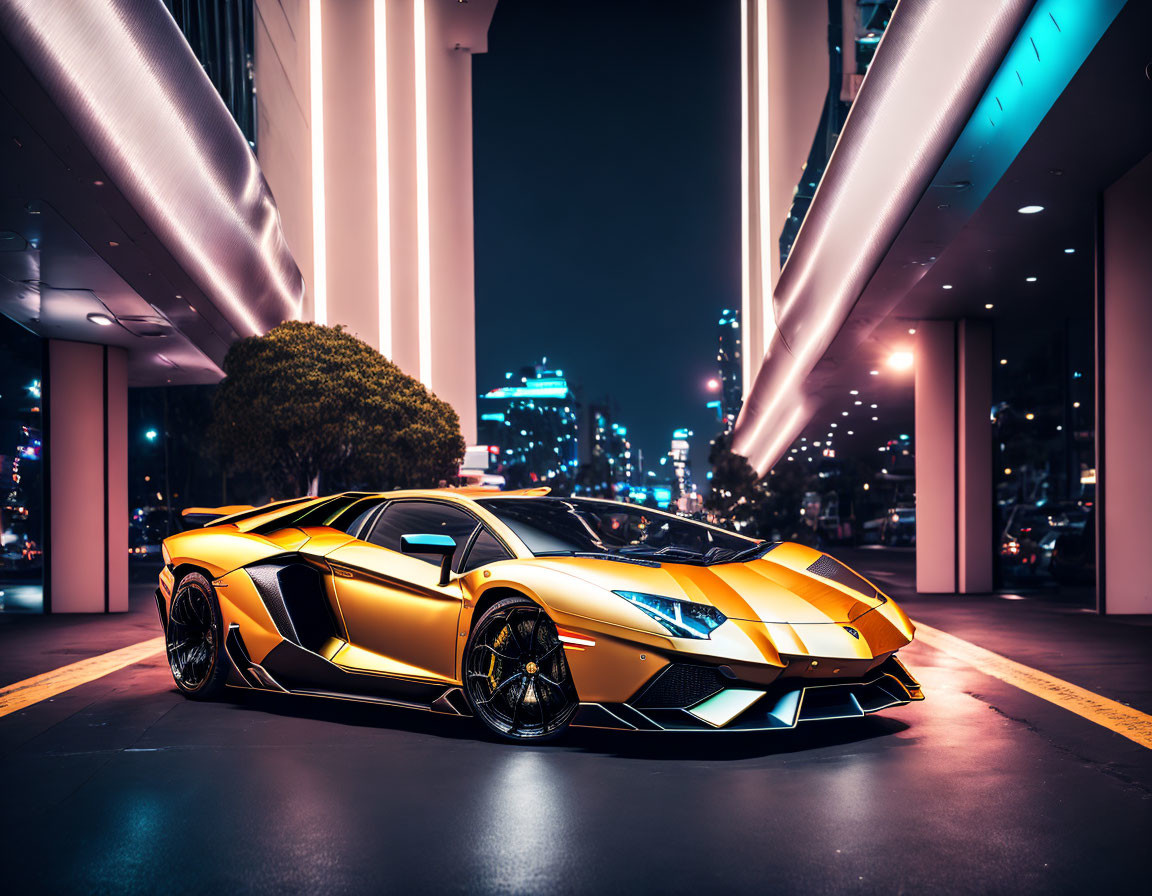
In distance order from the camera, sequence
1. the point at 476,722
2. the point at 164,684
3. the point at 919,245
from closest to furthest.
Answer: the point at 476,722 < the point at 164,684 < the point at 919,245

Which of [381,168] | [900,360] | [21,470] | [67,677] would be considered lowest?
[67,677]

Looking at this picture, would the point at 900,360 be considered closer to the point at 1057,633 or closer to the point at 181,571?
the point at 1057,633

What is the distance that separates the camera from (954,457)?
1717 cm

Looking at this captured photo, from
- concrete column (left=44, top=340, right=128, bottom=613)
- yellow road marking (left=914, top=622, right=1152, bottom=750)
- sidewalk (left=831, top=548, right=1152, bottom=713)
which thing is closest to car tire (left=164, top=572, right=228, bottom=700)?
yellow road marking (left=914, top=622, right=1152, bottom=750)

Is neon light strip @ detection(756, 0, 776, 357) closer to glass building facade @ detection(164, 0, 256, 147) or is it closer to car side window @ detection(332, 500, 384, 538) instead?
glass building facade @ detection(164, 0, 256, 147)

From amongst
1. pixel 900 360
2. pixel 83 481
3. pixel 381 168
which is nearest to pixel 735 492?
pixel 900 360

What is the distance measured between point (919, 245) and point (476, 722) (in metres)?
9.34

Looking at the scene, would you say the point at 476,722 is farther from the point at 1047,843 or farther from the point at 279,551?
the point at 1047,843

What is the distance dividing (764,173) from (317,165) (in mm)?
17583

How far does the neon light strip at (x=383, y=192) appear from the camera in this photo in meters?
49.4

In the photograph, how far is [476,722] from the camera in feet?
18.8

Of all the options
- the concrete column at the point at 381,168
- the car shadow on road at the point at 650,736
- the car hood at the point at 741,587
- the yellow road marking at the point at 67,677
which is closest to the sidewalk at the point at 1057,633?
the car shadow on road at the point at 650,736

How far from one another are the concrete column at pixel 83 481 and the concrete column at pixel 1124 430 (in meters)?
11.9

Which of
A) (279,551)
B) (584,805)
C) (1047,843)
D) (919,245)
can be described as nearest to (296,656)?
(279,551)
